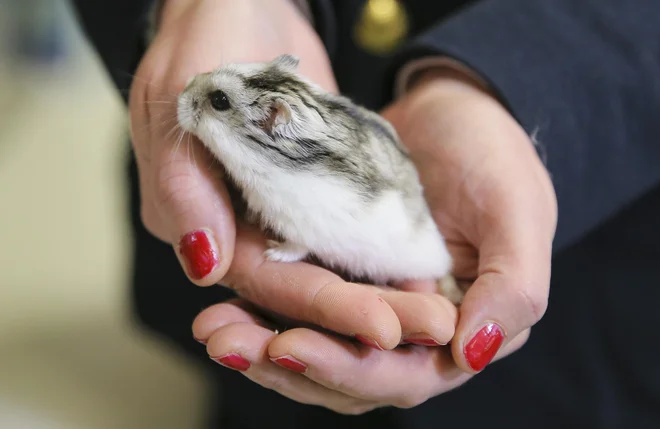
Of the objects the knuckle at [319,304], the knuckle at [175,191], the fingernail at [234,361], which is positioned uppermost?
the knuckle at [175,191]

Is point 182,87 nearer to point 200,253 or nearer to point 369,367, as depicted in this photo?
point 200,253

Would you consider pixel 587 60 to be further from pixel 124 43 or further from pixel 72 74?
pixel 72 74

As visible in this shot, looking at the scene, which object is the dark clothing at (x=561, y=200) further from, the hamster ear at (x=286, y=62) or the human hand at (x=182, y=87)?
the hamster ear at (x=286, y=62)

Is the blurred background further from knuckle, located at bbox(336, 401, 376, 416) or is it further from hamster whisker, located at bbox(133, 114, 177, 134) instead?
knuckle, located at bbox(336, 401, 376, 416)

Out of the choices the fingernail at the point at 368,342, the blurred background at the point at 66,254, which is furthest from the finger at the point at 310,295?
the blurred background at the point at 66,254

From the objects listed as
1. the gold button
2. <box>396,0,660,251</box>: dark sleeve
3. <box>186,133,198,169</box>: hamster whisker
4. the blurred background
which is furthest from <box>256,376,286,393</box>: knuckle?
the blurred background

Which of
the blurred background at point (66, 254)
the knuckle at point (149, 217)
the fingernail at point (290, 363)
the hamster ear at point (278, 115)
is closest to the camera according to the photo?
the fingernail at point (290, 363)
